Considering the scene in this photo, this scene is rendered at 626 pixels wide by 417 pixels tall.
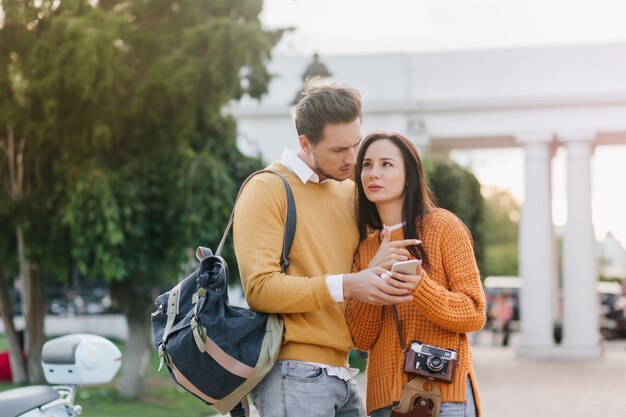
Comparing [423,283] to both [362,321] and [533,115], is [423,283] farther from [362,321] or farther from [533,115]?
[533,115]

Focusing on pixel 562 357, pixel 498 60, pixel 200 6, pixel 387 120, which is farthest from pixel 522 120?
pixel 200 6

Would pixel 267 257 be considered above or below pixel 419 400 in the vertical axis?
above

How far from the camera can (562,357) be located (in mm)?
21266

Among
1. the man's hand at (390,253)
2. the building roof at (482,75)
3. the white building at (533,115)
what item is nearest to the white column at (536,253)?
the white building at (533,115)

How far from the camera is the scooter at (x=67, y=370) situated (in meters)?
4.16

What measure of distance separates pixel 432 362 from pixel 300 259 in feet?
1.83

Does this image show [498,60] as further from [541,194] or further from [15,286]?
[15,286]

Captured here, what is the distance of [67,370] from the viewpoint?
4195 mm

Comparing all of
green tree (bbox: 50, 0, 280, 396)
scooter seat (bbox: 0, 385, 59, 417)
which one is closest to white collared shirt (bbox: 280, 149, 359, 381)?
scooter seat (bbox: 0, 385, 59, 417)

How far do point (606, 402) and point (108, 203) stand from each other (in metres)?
7.09

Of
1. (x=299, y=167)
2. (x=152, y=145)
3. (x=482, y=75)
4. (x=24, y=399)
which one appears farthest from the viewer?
(x=482, y=75)

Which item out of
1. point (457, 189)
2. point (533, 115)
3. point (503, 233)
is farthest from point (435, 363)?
point (503, 233)

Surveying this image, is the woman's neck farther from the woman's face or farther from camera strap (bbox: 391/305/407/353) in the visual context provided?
camera strap (bbox: 391/305/407/353)

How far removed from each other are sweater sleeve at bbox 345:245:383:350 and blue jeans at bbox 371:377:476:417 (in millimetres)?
240
